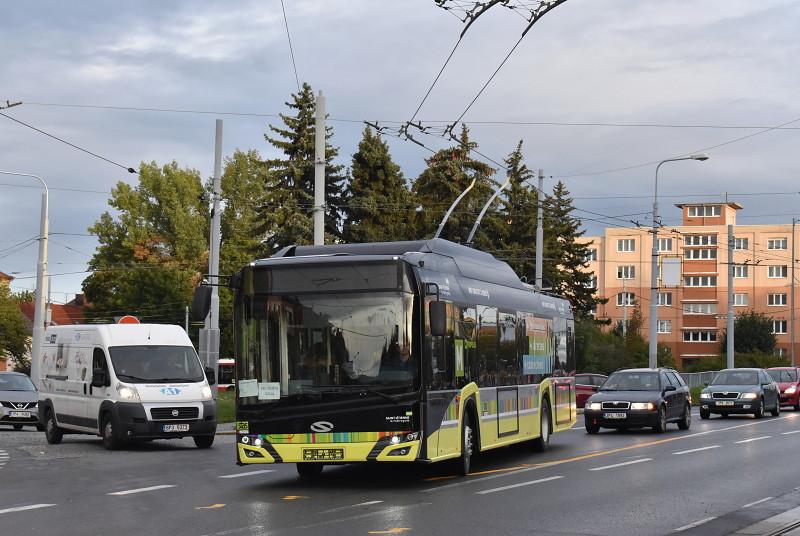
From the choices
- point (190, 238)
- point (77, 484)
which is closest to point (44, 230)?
point (77, 484)

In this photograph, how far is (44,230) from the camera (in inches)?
1693

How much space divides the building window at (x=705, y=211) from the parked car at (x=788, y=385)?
7776 centimetres

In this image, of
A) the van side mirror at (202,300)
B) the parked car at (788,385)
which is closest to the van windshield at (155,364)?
the van side mirror at (202,300)

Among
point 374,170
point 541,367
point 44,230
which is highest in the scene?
point 374,170

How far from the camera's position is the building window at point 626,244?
124581mm

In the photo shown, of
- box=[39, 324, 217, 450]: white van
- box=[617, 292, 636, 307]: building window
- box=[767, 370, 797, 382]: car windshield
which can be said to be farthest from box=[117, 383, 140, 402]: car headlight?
box=[617, 292, 636, 307]: building window

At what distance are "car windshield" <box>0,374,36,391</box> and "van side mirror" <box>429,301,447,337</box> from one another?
22.1 metres

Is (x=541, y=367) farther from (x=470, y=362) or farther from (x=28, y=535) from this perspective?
(x=28, y=535)

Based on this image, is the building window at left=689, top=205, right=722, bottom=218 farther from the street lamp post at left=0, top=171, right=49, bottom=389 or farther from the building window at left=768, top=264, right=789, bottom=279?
the street lamp post at left=0, top=171, right=49, bottom=389

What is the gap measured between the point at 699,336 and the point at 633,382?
97803 mm

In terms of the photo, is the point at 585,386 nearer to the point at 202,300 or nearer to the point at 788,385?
the point at 788,385

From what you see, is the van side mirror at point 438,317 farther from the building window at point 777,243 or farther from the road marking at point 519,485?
the building window at point 777,243

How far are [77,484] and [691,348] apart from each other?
369 ft

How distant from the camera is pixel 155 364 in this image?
2447cm
